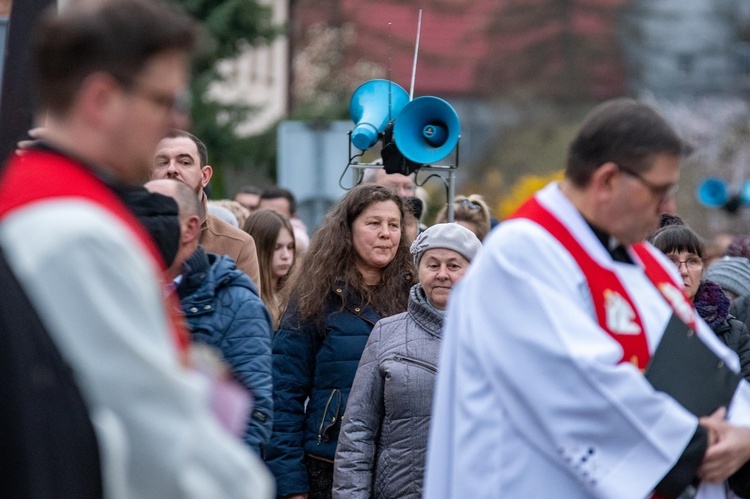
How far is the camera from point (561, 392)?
317cm

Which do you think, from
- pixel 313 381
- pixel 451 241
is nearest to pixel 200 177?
pixel 313 381

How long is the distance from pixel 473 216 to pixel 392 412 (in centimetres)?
315

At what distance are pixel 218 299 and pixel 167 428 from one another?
2.32m

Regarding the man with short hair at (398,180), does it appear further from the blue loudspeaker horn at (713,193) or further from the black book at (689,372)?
the blue loudspeaker horn at (713,193)

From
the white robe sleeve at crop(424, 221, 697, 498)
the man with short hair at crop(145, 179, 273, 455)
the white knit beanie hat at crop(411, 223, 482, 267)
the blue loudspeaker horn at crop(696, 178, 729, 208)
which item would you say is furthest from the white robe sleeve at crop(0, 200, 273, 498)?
the blue loudspeaker horn at crop(696, 178, 729, 208)

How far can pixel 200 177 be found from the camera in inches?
225

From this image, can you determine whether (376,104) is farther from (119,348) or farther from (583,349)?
(119,348)

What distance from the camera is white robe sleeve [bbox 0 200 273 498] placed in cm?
213

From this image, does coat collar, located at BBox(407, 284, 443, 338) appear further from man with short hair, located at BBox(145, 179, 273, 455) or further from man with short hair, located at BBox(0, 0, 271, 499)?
man with short hair, located at BBox(0, 0, 271, 499)

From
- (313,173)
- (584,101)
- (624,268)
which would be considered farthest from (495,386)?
(584,101)

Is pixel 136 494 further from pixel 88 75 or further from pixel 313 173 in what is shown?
pixel 313 173

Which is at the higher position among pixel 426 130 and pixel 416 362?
pixel 426 130

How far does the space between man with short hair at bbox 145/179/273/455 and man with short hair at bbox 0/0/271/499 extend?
1968mm

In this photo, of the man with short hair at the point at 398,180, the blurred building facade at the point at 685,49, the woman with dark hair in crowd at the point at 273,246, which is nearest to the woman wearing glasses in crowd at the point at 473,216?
the man with short hair at the point at 398,180
